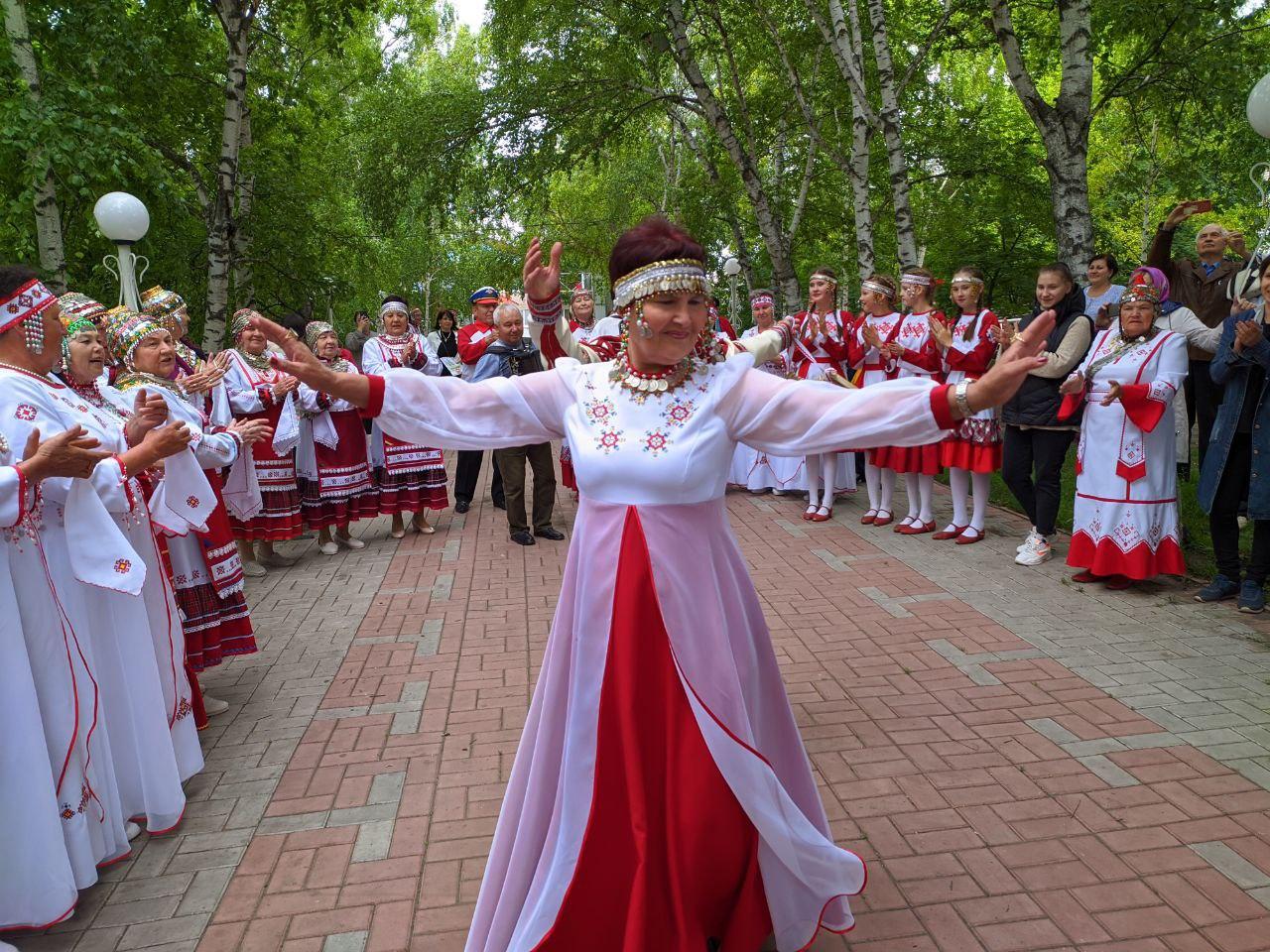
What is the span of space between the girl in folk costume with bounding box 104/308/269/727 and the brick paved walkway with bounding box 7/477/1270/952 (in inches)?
17.0

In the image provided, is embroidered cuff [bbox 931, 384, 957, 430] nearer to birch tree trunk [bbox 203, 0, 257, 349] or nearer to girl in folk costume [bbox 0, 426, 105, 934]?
girl in folk costume [bbox 0, 426, 105, 934]

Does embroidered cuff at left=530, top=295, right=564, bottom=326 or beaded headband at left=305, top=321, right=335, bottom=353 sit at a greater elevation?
beaded headband at left=305, top=321, right=335, bottom=353

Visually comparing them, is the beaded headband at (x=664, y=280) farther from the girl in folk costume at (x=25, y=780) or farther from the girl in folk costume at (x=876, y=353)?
the girl in folk costume at (x=876, y=353)

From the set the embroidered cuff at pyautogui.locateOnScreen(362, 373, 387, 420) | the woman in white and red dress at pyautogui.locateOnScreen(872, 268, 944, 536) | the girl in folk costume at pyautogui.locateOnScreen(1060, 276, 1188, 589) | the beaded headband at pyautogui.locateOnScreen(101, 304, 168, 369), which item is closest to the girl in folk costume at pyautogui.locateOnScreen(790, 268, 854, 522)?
the woman in white and red dress at pyautogui.locateOnScreen(872, 268, 944, 536)

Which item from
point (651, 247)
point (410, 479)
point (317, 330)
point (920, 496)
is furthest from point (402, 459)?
point (651, 247)

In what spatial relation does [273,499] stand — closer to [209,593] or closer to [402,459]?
[402,459]

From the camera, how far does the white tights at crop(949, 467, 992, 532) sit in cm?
791

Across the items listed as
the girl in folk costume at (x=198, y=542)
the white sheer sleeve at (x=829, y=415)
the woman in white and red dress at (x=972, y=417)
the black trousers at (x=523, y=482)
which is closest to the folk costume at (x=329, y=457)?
the black trousers at (x=523, y=482)

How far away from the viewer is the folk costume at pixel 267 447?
7.25 m

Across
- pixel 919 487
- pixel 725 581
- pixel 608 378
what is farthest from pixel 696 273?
pixel 919 487

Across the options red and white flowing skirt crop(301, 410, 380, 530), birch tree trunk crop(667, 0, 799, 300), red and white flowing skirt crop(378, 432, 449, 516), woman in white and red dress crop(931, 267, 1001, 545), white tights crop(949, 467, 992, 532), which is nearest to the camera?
woman in white and red dress crop(931, 267, 1001, 545)

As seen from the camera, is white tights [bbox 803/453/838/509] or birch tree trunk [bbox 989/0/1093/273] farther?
white tights [bbox 803/453/838/509]

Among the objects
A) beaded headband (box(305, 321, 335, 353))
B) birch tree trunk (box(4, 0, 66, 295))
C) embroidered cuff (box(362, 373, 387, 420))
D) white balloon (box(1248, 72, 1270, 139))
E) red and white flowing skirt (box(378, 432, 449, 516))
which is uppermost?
birch tree trunk (box(4, 0, 66, 295))

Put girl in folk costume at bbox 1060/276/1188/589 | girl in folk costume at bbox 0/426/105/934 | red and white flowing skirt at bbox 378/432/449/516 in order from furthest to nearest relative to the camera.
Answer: red and white flowing skirt at bbox 378/432/449/516 < girl in folk costume at bbox 1060/276/1188/589 < girl in folk costume at bbox 0/426/105/934
